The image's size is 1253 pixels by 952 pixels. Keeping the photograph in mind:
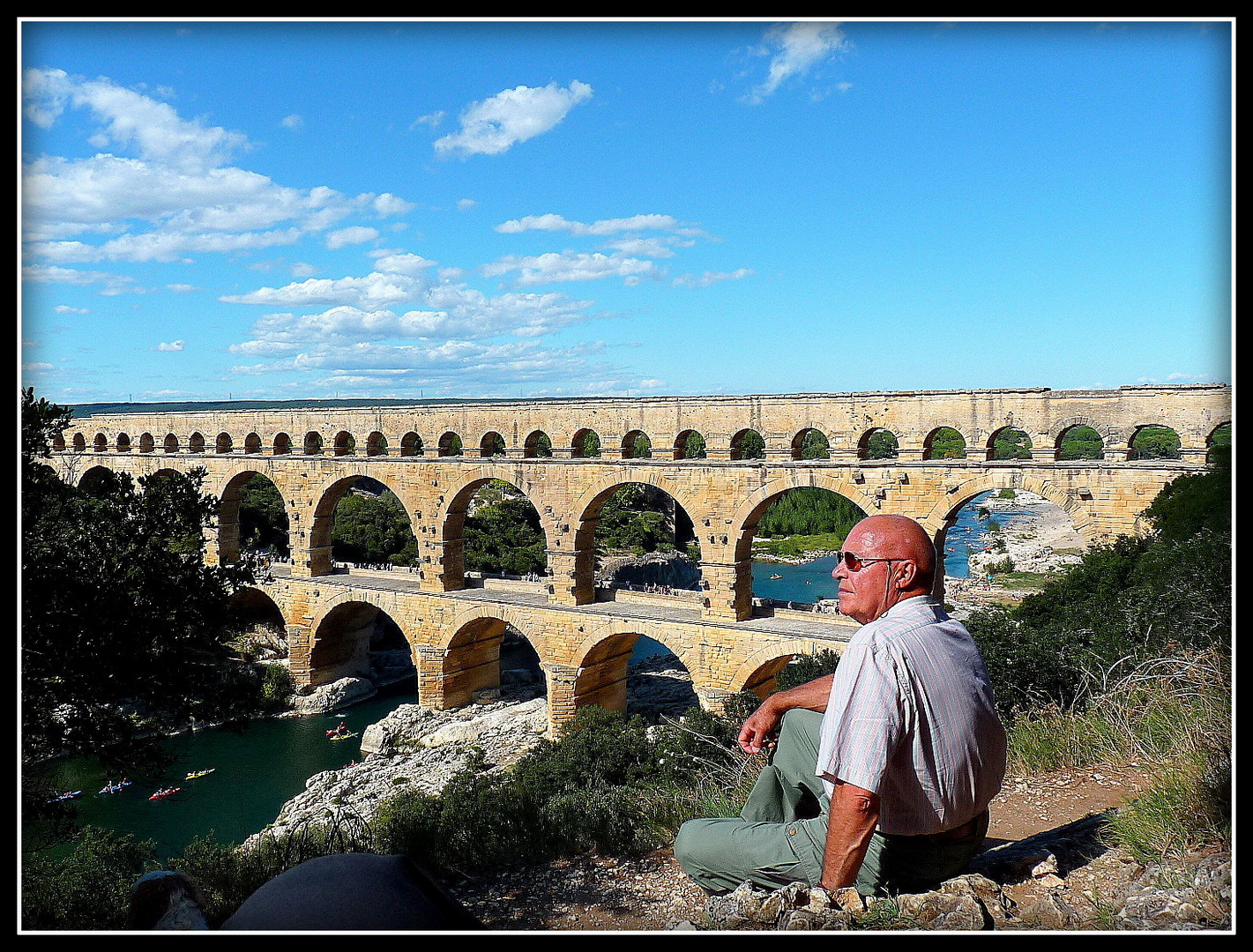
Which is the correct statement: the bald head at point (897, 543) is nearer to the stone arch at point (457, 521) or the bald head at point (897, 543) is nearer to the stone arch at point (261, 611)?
the stone arch at point (457, 521)

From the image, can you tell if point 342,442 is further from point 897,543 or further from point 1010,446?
point 1010,446

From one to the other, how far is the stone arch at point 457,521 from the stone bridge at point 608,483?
4cm

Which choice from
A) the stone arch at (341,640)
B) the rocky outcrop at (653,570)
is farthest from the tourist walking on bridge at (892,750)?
the rocky outcrop at (653,570)

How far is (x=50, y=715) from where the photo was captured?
5.94 meters

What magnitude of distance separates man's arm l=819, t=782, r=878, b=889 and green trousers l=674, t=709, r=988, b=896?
0.44 feet

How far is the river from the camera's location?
1380 cm

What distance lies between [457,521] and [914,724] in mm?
16573

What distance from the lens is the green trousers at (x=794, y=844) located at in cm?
261

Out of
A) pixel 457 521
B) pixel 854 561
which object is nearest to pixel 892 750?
pixel 854 561

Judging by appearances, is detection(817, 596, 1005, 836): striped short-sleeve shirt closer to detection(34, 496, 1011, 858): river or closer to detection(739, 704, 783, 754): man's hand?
detection(739, 704, 783, 754): man's hand

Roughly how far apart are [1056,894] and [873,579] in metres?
1.24

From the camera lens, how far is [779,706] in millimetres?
2939
